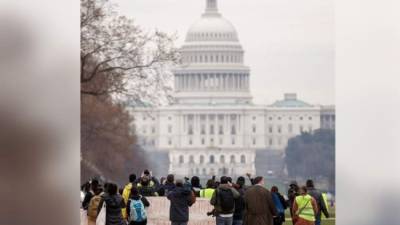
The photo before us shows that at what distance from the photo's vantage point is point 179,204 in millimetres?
18609

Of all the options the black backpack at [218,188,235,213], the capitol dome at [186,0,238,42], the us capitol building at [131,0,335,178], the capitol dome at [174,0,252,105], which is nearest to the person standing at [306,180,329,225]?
the black backpack at [218,188,235,213]

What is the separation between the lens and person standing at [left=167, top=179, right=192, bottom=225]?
1856 cm

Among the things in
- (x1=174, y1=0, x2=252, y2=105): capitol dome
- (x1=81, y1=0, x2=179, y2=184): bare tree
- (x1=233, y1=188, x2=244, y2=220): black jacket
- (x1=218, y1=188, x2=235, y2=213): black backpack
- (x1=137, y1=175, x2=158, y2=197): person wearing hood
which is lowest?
(x1=233, y1=188, x2=244, y2=220): black jacket

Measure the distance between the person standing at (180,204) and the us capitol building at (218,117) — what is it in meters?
133

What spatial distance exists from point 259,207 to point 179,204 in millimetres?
1896

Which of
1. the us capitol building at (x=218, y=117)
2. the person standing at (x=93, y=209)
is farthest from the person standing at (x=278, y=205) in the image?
the us capitol building at (x=218, y=117)

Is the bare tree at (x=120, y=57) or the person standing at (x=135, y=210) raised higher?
the bare tree at (x=120, y=57)

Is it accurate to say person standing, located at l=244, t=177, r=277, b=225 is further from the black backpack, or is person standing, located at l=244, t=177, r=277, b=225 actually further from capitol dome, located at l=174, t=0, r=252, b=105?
capitol dome, located at l=174, t=0, r=252, b=105

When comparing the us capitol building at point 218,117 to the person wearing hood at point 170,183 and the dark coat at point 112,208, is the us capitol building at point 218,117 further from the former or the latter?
the dark coat at point 112,208

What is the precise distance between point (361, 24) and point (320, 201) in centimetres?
619

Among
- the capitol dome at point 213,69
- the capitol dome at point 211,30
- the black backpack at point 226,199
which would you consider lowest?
the black backpack at point 226,199

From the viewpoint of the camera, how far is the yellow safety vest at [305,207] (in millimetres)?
18062

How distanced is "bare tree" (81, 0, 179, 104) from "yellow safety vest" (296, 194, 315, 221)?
16265 millimetres

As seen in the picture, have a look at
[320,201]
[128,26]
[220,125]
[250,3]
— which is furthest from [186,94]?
[320,201]
